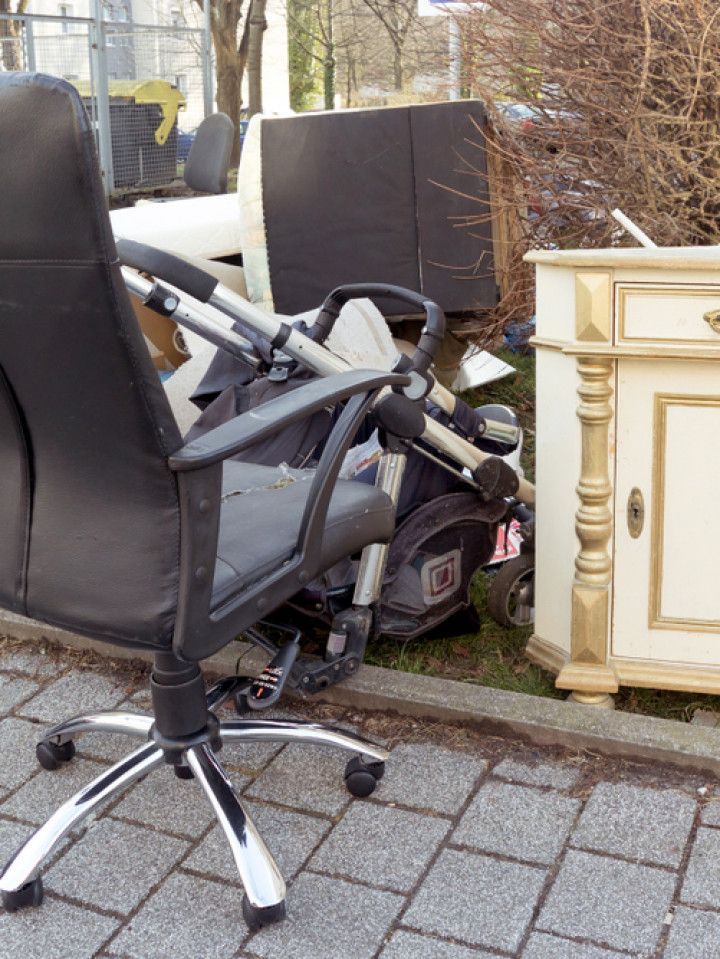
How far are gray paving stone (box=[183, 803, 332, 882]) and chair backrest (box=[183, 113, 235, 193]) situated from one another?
3.67 m

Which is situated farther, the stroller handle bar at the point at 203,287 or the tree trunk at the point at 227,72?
the tree trunk at the point at 227,72

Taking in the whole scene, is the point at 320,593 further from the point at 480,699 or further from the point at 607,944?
the point at 607,944

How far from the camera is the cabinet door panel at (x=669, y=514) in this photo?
8.91 ft

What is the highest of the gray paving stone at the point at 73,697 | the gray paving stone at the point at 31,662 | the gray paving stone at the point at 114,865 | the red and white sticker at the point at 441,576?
the red and white sticker at the point at 441,576

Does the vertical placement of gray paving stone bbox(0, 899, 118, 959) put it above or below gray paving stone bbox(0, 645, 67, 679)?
below

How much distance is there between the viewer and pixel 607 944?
6.91 feet

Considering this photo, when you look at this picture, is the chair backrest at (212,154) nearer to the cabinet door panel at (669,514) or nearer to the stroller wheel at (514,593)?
the stroller wheel at (514,593)

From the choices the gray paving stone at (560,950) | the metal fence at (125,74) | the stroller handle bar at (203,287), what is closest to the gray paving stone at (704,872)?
the gray paving stone at (560,950)

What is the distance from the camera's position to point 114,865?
237cm

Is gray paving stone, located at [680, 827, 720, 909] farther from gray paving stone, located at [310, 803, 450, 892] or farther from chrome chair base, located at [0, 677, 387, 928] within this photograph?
chrome chair base, located at [0, 677, 387, 928]

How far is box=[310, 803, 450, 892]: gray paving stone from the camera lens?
2.32 m

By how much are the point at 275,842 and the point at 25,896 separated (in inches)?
19.5

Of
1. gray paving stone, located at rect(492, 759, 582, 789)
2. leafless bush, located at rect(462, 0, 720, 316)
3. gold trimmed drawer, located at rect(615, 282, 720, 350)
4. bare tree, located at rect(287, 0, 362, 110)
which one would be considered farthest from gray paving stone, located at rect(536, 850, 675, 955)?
bare tree, located at rect(287, 0, 362, 110)

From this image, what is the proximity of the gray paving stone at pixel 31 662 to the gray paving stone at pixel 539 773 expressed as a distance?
1258 mm
